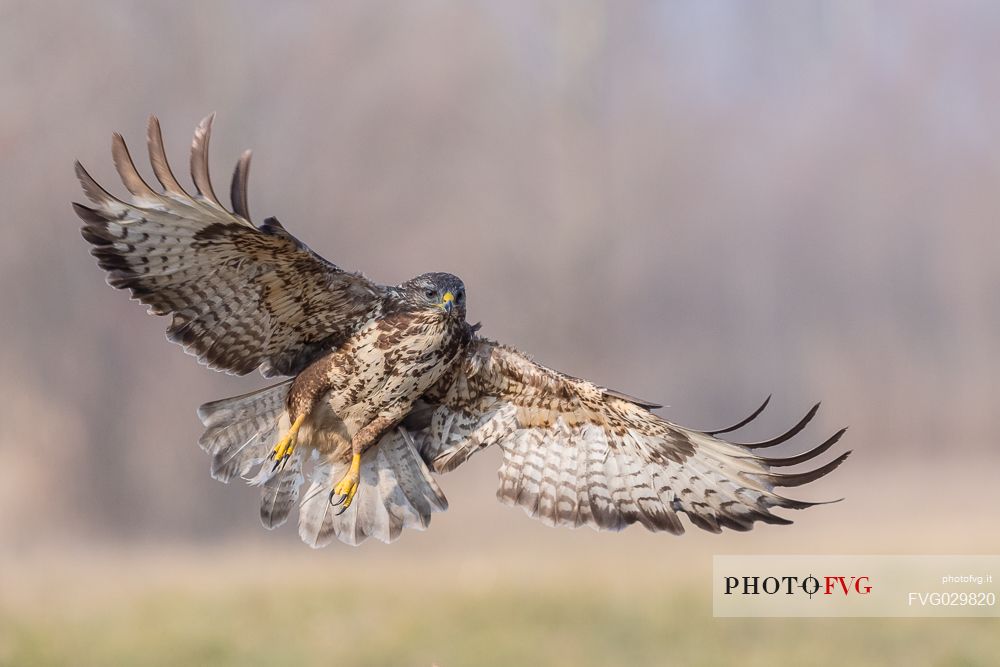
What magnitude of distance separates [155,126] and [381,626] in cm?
435

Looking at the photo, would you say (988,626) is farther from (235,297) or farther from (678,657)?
(235,297)

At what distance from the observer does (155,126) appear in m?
3.39

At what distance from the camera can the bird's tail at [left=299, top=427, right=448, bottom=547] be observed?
190 inches

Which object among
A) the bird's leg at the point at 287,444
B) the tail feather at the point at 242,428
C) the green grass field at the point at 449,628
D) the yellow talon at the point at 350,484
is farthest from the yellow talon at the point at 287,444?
the green grass field at the point at 449,628

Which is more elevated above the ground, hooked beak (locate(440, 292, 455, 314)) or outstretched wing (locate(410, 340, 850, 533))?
hooked beak (locate(440, 292, 455, 314))

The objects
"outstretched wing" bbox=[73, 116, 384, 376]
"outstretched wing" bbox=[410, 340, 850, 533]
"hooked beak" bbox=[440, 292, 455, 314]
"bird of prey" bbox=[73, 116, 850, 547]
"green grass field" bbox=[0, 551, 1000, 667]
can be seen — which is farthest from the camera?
"green grass field" bbox=[0, 551, 1000, 667]

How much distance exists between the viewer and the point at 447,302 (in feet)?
14.2

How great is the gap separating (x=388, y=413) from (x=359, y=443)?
0.19 metres

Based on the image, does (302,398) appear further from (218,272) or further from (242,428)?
(218,272)

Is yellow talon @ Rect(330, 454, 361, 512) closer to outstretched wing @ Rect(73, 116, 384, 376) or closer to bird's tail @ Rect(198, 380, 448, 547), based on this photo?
bird's tail @ Rect(198, 380, 448, 547)

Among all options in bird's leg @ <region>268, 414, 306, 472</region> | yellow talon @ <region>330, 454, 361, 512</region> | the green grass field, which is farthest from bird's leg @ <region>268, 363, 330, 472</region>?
the green grass field

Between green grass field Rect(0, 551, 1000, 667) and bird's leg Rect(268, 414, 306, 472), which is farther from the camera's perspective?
green grass field Rect(0, 551, 1000, 667)

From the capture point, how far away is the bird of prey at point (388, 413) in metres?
4.04

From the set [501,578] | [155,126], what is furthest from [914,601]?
[155,126]
